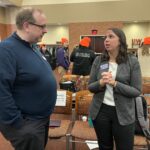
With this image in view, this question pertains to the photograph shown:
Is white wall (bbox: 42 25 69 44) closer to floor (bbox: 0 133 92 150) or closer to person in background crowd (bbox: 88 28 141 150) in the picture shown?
floor (bbox: 0 133 92 150)

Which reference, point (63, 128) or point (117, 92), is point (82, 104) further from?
point (117, 92)

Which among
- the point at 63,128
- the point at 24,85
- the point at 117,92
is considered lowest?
→ the point at 63,128

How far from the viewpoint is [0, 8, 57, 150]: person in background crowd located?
154 centimetres

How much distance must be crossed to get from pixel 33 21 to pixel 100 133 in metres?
1.11

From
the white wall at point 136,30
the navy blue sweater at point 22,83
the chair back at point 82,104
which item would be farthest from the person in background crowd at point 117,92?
the white wall at point 136,30

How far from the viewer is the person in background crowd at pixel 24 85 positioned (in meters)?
1.54

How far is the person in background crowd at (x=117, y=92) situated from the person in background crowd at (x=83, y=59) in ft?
11.7

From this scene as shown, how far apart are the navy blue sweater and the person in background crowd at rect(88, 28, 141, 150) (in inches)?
17.6

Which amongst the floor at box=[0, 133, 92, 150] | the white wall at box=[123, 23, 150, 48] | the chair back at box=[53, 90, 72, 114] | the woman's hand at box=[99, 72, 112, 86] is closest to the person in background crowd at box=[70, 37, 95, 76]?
the floor at box=[0, 133, 92, 150]

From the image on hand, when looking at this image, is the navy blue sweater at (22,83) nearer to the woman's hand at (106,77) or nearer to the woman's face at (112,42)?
the woman's hand at (106,77)

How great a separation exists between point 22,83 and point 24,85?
0.8 inches

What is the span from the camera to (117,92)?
1913 mm

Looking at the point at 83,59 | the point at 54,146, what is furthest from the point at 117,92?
the point at 83,59

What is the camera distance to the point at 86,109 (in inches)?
117
